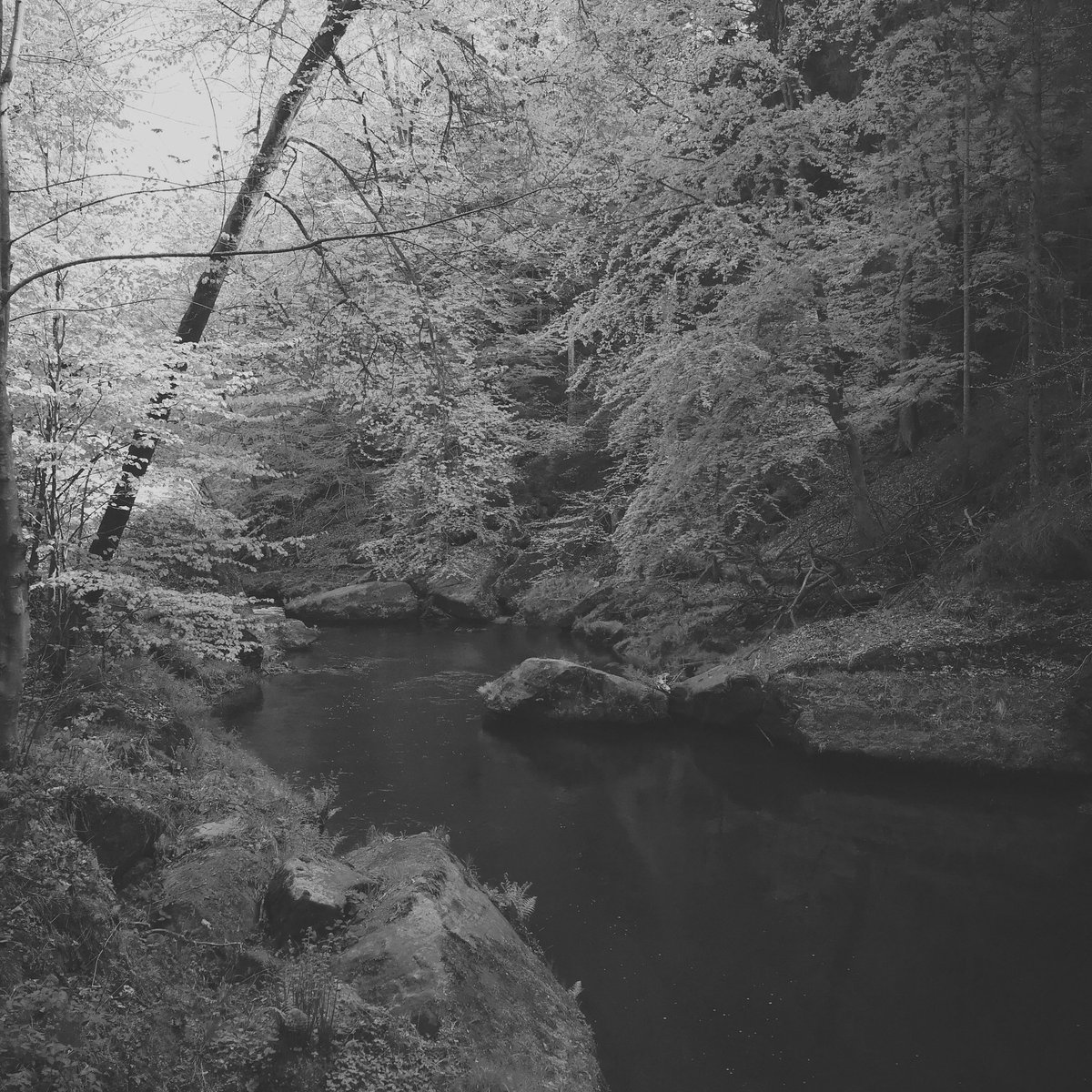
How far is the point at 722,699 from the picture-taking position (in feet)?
34.3

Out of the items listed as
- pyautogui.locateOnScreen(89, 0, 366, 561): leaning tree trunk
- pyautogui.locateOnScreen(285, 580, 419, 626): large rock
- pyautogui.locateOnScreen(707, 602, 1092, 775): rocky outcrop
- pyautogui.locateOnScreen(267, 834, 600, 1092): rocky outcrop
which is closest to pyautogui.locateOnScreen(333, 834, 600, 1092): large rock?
pyautogui.locateOnScreen(267, 834, 600, 1092): rocky outcrop

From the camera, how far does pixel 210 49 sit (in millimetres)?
4961

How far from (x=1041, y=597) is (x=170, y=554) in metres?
9.91

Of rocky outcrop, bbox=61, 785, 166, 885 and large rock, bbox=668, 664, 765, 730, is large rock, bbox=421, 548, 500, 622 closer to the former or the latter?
large rock, bbox=668, 664, 765, 730

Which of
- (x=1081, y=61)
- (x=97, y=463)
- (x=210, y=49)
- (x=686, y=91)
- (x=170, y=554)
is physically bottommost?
(x=170, y=554)

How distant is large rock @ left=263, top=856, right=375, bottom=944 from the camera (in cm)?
415

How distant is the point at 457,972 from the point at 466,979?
6cm

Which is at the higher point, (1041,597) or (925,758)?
(1041,597)

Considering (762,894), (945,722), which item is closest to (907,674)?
(945,722)

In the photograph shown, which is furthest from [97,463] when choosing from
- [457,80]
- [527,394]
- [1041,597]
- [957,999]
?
[527,394]

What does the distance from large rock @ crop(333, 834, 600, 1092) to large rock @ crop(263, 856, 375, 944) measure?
129 millimetres

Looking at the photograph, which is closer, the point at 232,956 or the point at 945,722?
the point at 232,956

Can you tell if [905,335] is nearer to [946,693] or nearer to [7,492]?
[946,693]

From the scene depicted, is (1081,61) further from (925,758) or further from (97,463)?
(97,463)
